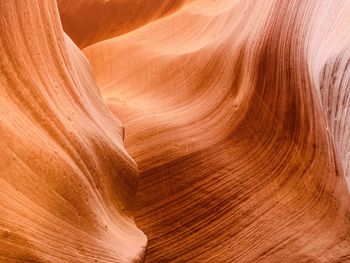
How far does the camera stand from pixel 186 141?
1.37 m

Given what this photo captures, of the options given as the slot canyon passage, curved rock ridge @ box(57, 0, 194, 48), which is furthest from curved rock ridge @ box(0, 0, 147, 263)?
curved rock ridge @ box(57, 0, 194, 48)

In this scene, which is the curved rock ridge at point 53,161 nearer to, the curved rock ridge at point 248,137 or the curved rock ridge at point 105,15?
the curved rock ridge at point 248,137

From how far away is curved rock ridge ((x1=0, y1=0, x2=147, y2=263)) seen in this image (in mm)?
948

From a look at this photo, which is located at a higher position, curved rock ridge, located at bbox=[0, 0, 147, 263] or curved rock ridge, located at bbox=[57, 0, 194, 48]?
curved rock ridge, located at bbox=[57, 0, 194, 48]

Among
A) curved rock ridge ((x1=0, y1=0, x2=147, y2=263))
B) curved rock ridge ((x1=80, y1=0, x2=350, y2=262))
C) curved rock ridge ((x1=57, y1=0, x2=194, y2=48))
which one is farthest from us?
curved rock ridge ((x1=57, y1=0, x2=194, y2=48))

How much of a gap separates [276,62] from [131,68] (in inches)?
19.2

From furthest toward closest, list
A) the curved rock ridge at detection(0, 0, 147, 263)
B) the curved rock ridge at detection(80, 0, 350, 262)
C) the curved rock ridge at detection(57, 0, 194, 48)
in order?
1. the curved rock ridge at detection(57, 0, 194, 48)
2. the curved rock ridge at detection(80, 0, 350, 262)
3. the curved rock ridge at detection(0, 0, 147, 263)

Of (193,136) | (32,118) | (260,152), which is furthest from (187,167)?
(32,118)

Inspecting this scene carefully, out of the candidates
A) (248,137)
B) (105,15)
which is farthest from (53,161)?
(105,15)

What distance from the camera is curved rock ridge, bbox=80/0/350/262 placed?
1268mm

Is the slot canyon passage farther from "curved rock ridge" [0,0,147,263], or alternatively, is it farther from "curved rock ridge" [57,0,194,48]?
"curved rock ridge" [57,0,194,48]

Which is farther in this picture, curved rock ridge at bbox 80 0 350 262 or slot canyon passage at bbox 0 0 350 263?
curved rock ridge at bbox 80 0 350 262

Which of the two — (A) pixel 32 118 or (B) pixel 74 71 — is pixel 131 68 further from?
(A) pixel 32 118

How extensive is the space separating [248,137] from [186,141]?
0.57 feet
